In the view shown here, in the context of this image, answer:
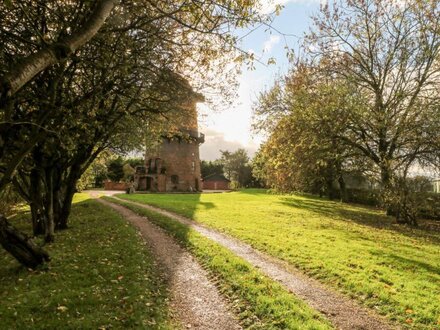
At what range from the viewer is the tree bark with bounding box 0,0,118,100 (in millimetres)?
4516

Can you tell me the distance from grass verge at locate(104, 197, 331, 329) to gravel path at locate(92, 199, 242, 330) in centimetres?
30

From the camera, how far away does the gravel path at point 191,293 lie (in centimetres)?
705

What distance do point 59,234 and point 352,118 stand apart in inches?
771

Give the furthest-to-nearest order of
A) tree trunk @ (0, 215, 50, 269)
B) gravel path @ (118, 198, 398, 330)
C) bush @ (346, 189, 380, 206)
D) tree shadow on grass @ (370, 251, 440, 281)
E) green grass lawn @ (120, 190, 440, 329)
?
bush @ (346, 189, 380, 206) < tree shadow on grass @ (370, 251, 440, 281) < tree trunk @ (0, 215, 50, 269) < green grass lawn @ (120, 190, 440, 329) < gravel path @ (118, 198, 398, 330)

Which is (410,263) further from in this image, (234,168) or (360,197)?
(234,168)

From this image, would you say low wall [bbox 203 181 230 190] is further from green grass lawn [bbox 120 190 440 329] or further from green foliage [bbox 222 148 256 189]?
green grass lawn [bbox 120 190 440 329]

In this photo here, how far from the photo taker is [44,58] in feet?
15.7

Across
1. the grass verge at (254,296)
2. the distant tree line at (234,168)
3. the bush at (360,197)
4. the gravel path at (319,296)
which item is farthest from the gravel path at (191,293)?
the distant tree line at (234,168)

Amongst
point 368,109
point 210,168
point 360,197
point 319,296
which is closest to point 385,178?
point 368,109

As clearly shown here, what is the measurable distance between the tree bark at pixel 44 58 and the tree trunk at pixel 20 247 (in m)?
5.87

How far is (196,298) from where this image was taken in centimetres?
824

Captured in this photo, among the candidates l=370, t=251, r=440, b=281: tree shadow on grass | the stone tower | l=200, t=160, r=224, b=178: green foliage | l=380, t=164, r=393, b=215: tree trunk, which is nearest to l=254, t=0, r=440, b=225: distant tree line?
l=380, t=164, r=393, b=215: tree trunk

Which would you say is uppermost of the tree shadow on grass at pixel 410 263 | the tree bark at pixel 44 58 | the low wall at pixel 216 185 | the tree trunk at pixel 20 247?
the tree bark at pixel 44 58

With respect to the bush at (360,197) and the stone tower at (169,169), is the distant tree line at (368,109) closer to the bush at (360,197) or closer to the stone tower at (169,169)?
the bush at (360,197)
